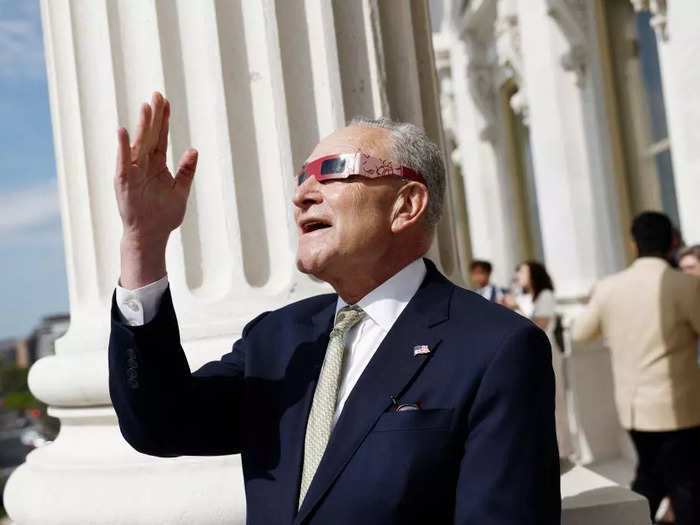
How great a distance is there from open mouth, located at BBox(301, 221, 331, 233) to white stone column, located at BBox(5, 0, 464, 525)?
806 millimetres

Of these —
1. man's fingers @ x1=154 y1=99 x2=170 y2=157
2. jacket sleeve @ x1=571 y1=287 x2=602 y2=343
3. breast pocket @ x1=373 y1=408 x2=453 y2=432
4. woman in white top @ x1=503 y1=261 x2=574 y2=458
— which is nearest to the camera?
breast pocket @ x1=373 y1=408 x2=453 y2=432

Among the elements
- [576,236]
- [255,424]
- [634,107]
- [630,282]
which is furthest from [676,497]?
[634,107]

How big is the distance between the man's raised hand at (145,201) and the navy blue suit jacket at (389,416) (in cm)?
10

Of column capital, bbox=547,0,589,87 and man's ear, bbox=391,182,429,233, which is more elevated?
column capital, bbox=547,0,589,87

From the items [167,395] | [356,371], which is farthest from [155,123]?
[356,371]

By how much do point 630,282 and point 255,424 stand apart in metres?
3.57

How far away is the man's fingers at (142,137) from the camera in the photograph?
6.73 feet

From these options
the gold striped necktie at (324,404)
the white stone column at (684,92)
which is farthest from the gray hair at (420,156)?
the white stone column at (684,92)

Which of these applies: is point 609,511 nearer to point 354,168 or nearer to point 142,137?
point 354,168

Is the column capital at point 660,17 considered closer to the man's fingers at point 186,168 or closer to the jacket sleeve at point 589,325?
the jacket sleeve at point 589,325

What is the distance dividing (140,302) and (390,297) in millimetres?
612

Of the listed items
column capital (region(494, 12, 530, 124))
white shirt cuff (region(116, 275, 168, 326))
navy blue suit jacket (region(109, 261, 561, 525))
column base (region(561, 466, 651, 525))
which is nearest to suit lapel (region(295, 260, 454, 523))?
navy blue suit jacket (region(109, 261, 561, 525))

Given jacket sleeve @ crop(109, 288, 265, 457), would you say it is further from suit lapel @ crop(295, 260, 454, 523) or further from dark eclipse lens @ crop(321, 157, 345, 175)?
dark eclipse lens @ crop(321, 157, 345, 175)

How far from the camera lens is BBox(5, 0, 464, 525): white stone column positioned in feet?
9.90
